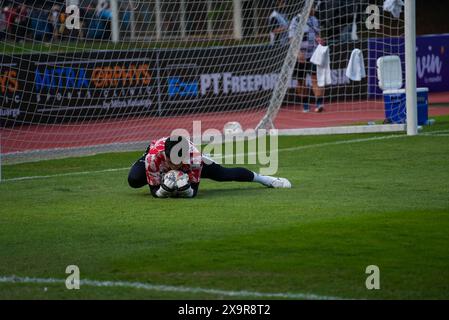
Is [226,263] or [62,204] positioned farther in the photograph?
[62,204]

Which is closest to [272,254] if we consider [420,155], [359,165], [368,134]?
[359,165]

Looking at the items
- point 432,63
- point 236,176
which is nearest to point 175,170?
point 236,176

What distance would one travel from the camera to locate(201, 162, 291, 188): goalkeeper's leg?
11148 millimetres

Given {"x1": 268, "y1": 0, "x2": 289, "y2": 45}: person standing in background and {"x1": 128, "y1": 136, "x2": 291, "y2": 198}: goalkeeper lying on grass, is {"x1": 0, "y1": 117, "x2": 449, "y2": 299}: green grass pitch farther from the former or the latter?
{"x1": 268, "y1": 0, "x2": 289, "y2": 45}: person standing in background

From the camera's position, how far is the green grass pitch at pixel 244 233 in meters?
7.08

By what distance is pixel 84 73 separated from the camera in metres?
20.2

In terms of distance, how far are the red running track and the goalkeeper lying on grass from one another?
6.72 metres

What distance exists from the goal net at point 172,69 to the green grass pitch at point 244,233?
5384mm

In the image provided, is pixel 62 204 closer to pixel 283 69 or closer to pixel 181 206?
pixel 181 206

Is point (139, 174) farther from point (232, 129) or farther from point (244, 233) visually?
point (232, 129)

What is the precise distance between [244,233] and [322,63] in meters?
12.7

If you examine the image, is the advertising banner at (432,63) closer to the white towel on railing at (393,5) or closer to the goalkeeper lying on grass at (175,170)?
the white towel on railing at (393,5)

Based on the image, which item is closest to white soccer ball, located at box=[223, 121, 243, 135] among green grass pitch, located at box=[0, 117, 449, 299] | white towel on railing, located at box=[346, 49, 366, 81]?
white towel on railing, located at box=[346, 49, 366, 81]

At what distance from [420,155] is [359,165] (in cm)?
120
